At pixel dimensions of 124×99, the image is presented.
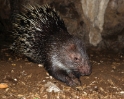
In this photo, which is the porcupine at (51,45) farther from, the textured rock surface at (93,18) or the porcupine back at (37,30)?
the textured rock surface at (93,18)

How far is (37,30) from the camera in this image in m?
3.81

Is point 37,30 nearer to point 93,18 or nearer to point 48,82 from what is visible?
point 48,82

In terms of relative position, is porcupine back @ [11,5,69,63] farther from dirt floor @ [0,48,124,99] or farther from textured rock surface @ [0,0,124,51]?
textured rock surface @ [0,0,124,51]

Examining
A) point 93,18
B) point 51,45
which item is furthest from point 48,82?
point 93,18

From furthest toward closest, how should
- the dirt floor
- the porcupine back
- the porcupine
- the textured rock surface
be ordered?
the textured rock surface < the porcupine back < the porcupine < the dirt floor

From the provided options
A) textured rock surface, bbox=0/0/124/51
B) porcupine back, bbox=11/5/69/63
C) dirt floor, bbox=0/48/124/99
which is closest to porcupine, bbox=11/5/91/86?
porcupine back, bbox=11/5/69/63

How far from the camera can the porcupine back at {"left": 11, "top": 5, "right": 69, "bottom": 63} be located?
3762 mm

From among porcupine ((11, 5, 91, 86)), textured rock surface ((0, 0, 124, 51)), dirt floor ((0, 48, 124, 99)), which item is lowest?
dirt floor ((0, 48, 124, 99))

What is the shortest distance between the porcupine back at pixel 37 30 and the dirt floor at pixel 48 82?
0.21 m

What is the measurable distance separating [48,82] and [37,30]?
32.7 inches

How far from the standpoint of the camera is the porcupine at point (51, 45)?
3.38m

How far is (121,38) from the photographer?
4.66m

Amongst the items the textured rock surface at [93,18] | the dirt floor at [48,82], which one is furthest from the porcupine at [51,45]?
the textured rock surface at [93,18]

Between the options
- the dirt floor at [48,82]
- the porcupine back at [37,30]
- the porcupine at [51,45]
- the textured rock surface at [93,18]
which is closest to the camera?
the dirt floor at [48,82]
